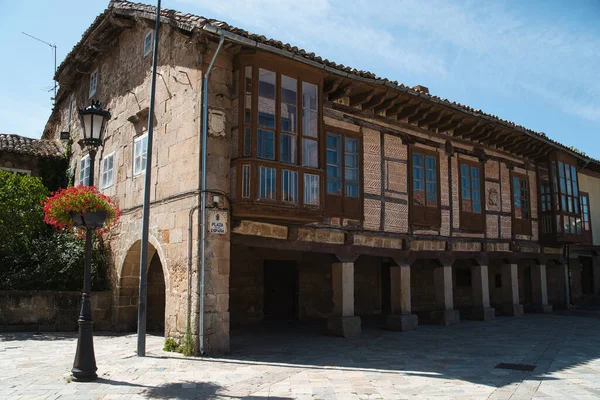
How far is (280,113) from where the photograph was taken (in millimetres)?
9672

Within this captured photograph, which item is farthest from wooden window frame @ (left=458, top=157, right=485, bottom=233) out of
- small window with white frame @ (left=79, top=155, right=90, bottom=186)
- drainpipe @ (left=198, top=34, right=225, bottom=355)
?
small window with white frame @ (left=79, top=155, right=90, bottom=186)

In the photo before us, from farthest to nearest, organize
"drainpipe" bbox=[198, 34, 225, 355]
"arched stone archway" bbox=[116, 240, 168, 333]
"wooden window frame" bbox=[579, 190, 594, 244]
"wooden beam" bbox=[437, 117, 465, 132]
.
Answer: "wooden window frame" bbox=[579, 190, 594, 244], "wooden beam" bbox=[437, 117, 465, 132], "arched stone archway" bbox=[116, 240, 168, 333], "drainpipe" bbox=[198, 34, 225, 355]

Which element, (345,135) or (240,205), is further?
(345,135)

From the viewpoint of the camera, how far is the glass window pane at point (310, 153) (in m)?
10.1

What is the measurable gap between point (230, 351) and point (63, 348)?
321 centimetres

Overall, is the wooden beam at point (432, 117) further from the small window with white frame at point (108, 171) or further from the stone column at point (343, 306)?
the small window with white frame at point (108, 171)

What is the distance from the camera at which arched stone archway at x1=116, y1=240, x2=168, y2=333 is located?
11.9m

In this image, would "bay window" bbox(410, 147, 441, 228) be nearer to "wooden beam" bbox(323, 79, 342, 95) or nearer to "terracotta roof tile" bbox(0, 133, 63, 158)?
"wooden beam" bbox(323, 79, 342, 95)

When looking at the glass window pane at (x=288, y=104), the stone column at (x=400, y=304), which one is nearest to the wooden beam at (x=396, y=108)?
the glass window pane at (x=288, y=104)

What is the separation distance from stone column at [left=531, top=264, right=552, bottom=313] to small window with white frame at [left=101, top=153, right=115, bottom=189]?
14.5 m

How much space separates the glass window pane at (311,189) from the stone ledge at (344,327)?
10.1 feet

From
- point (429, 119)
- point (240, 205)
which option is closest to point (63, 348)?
Answer: point (240, 205)

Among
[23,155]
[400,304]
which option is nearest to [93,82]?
[23,155]

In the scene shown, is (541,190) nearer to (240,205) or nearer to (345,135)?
(345,135)
